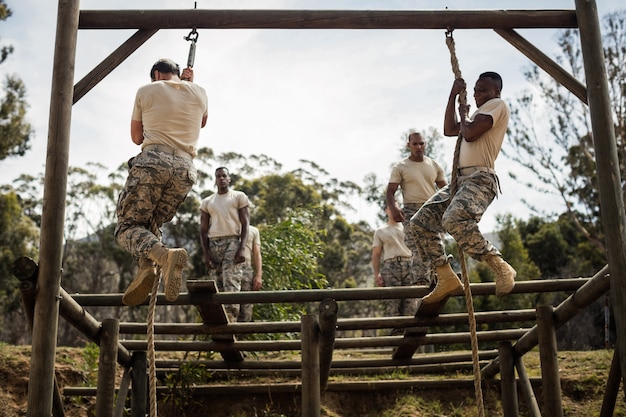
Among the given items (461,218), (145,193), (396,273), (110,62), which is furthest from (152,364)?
(396,273)

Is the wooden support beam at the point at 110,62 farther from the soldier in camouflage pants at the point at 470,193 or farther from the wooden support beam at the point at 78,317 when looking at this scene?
the soldier in camouflage pants at the point at 470,193

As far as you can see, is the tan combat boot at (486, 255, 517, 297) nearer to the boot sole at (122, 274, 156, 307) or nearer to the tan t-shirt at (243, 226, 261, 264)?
the boot sole at (122, 274, 156, 307)

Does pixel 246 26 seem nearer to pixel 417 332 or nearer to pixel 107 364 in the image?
pixel 107 364

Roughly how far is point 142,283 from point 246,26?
2121mm

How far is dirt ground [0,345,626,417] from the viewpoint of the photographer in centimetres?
804

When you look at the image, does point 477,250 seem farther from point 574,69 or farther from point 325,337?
point 574,69

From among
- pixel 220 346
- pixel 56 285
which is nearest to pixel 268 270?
pixel 220 346

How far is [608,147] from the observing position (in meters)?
4.89

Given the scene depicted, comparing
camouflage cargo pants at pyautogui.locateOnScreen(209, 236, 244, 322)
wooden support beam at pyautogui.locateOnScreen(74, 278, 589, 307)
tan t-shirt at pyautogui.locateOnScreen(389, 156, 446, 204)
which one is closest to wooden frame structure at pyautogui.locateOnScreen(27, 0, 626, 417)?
wooden support beam at pyautogui.locateOnScreen(74, 278, 589, 307)

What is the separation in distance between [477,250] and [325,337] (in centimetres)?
136

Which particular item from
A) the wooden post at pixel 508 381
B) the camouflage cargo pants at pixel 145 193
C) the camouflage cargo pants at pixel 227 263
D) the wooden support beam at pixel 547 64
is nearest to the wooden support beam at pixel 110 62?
the camouflage cargo pants at pixel 145 193

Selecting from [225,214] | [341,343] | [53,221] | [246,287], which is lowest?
[341,343]

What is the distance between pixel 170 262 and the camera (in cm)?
459

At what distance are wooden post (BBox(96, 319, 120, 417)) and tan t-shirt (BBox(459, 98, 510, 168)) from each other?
3.22 m
